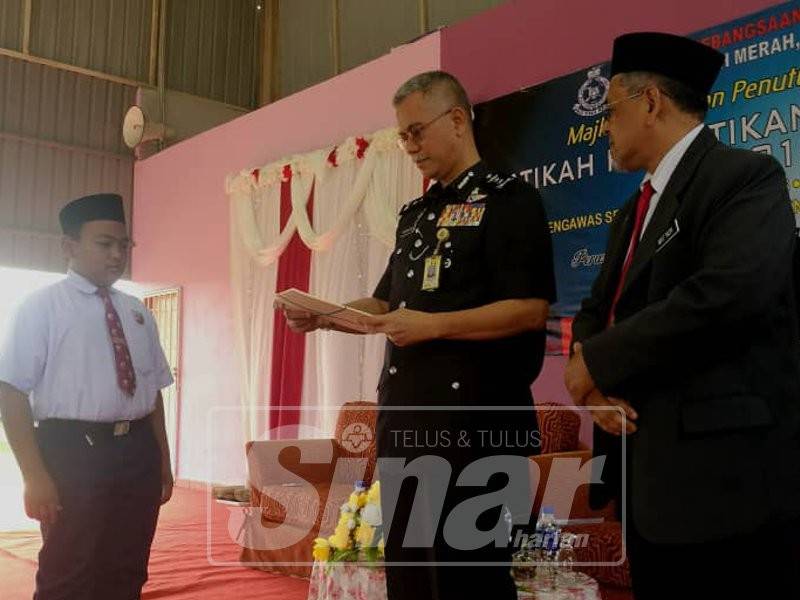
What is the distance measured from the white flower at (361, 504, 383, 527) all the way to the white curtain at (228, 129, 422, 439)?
2.56m

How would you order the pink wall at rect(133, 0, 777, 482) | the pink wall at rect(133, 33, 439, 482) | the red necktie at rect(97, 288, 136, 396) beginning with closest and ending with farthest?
the red necktie at rect(97, 288, 136, 396)
the pink wall at rect(133, 0, 777, 482)
the pink wall at rect(133, 33, 439, 482)

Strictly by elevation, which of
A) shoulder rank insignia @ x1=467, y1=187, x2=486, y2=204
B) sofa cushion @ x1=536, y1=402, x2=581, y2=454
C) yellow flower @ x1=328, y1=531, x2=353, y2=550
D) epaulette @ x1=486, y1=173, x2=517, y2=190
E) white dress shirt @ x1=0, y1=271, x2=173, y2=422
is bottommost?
yellow flower @ x1=328, y1=531, x2=353, y2=550

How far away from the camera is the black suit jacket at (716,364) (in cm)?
107

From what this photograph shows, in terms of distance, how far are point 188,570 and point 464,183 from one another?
2953mm

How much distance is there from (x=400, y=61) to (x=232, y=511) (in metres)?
3.26

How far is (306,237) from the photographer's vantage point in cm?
581

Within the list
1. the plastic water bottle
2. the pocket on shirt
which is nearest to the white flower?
the plastic water bottle

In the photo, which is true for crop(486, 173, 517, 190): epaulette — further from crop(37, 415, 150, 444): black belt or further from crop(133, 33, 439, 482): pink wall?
crop(133, 33, 439, 482): pink wall

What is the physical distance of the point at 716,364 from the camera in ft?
3.60

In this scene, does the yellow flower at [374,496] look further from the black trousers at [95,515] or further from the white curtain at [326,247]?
the white curtain at [326,247]

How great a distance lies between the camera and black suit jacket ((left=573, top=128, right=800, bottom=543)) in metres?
1.07

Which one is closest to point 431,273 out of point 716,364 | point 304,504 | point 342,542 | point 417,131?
point 417,131

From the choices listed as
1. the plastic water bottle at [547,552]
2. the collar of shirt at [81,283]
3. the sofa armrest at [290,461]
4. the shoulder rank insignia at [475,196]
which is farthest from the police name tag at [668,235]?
the sofa armrest at [290,461]

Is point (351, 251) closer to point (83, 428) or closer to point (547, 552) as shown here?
point (547, 552)
